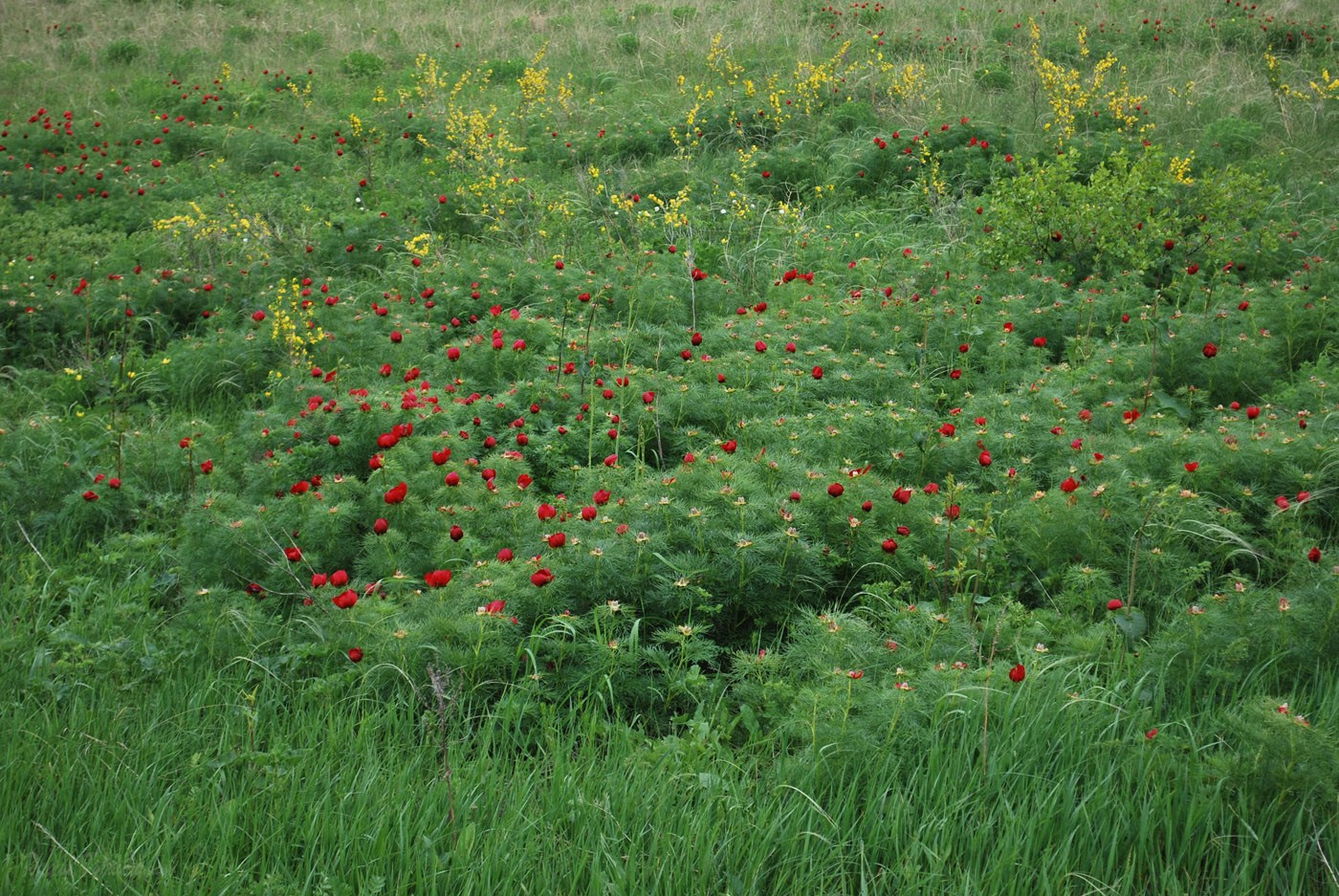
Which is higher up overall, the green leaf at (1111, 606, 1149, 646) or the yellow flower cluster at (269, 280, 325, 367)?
the yellow flower cluster at (269, 280, 325, 367)

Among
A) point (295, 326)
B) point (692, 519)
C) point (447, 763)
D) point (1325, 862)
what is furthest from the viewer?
point (295, 326)

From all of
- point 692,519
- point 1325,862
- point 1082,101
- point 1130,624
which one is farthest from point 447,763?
point 1082,101

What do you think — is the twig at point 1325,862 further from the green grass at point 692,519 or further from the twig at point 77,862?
the twig at point 77,862

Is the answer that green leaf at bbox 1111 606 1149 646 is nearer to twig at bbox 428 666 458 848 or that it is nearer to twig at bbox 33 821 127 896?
twig at bbox 428 666 458 848

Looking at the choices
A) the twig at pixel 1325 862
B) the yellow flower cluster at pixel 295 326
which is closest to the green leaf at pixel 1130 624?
the twig at pixel 1325 862

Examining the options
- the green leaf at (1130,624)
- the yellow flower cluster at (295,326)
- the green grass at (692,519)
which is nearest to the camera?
the green grass at (692,519)

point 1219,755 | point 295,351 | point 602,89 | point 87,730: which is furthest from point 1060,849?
point 602,89

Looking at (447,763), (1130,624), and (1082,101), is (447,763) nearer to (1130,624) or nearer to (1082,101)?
(1130,624)

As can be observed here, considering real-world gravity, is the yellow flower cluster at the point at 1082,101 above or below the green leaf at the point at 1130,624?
above

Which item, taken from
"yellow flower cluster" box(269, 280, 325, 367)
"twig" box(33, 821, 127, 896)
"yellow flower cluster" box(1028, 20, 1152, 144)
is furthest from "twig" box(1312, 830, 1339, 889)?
"yellow flower cluster" box(1028, 20, 1152, 144)

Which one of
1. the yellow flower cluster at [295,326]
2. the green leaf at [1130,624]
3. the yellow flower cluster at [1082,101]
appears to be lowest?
the green leaf at [1130,624]

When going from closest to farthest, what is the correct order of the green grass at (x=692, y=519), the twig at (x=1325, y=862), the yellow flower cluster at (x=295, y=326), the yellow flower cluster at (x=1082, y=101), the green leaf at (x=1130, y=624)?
the twig at (x=1325, y=862), the green grass at (x=692, y=519), the green leaf at (x=1130, y=624), the yellow flower cluster at (x=295, y=326), the yellow flower cluster at (x=1082, y=101)

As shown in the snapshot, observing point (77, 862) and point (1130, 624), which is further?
point (1130, 624)

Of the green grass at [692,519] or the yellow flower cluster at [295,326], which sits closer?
the green grass at [692,519]
